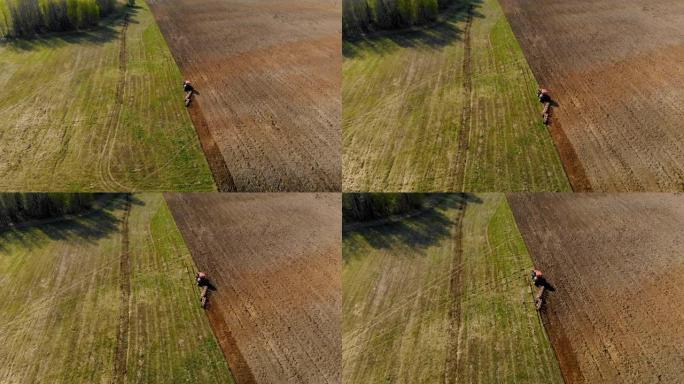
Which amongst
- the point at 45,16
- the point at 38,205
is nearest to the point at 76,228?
the point at 38,205

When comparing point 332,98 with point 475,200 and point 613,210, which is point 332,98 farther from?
point 613,210

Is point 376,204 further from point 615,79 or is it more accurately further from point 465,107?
point 615,79

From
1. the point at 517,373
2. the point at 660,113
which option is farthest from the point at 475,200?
the point at 660,113

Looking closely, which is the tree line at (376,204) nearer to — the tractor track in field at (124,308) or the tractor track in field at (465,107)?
the tractor track in field at (465,107)

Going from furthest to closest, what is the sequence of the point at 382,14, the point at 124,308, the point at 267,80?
the point at 382,14 → the point at 267,80 → the point at 124,308

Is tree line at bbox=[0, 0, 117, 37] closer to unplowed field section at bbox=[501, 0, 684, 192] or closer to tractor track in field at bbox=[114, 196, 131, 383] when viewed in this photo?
tractor track in field at bbox=[114, 196, 131, 383]

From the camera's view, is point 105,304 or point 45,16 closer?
point 105,304
